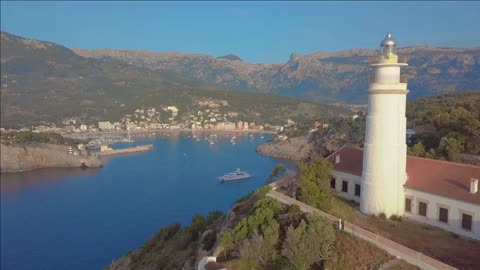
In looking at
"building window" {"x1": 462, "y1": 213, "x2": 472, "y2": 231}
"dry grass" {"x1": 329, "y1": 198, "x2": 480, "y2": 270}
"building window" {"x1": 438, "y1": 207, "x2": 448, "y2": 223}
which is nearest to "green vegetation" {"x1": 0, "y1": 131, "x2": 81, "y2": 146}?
"dry grass" {"x1": 329, "y1": 198, "x2": 480, "y2": 270}

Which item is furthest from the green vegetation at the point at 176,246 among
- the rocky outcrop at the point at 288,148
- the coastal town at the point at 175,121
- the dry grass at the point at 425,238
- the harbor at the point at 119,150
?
the coastal town at the point at 175,121

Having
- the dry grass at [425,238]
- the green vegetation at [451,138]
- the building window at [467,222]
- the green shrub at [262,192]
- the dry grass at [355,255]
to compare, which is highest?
the green vegetation at [451,138]

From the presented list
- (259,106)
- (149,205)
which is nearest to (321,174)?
(149,205)

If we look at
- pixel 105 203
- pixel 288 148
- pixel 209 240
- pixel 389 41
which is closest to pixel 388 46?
pixel 389 41

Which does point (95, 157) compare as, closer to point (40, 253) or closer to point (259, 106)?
point (40, 253)

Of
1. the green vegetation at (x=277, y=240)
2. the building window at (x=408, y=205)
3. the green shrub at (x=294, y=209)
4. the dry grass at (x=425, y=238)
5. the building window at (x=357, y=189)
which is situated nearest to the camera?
the green vegetation at (x=277, y=240)

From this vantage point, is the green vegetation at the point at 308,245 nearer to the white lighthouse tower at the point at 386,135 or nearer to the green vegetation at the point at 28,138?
the white lighthouse tower at the point at 386,135

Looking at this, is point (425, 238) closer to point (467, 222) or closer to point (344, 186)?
point (467, 222)
